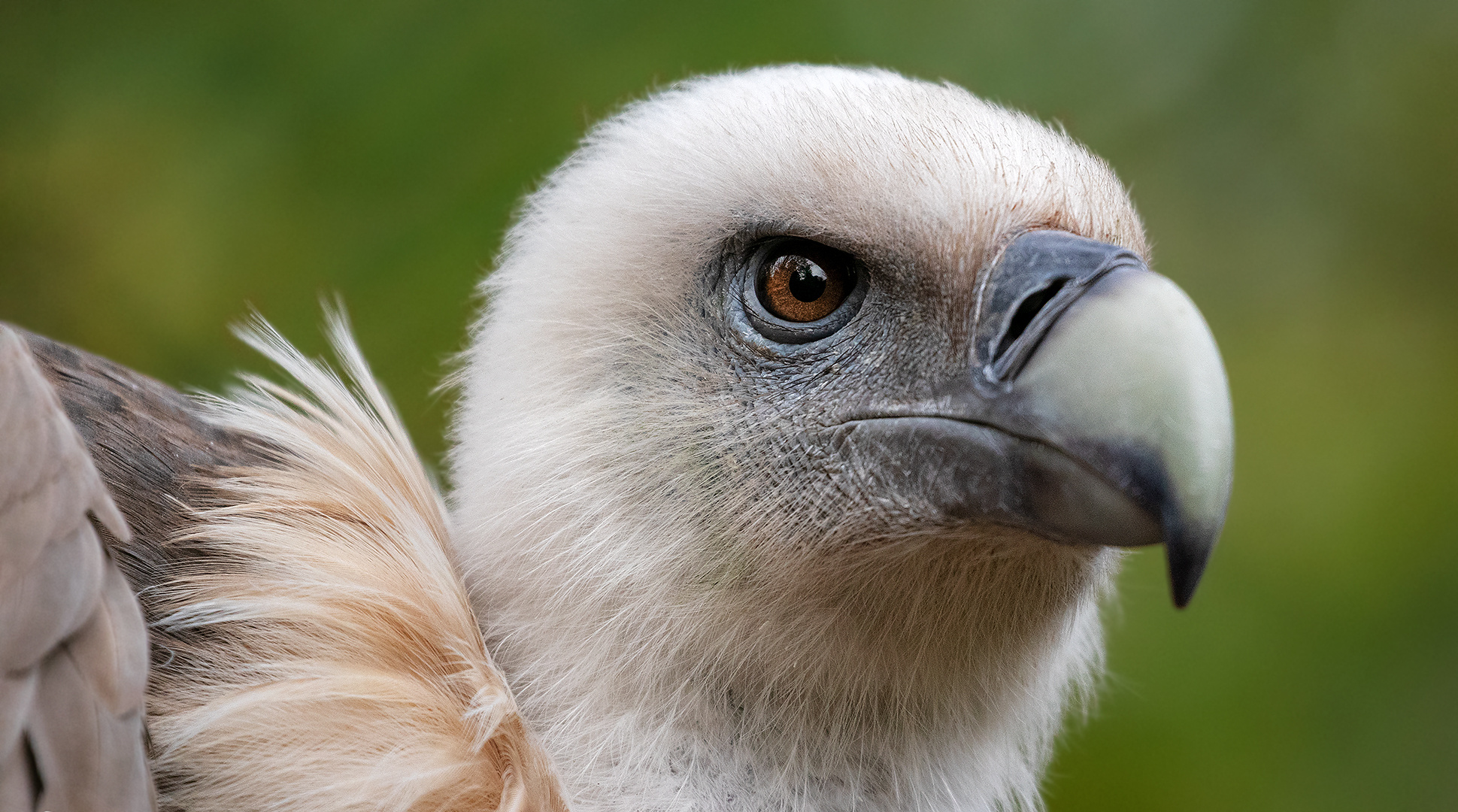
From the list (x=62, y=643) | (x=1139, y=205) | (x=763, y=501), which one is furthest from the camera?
(x=1139, y=205)

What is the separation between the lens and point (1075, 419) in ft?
3.64

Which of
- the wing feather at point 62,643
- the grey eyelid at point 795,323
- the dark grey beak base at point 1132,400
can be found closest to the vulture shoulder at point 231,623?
the wing feather at point 62,643

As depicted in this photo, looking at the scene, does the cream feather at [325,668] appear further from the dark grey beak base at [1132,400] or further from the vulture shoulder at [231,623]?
the dark grey beak base at [1132,400]

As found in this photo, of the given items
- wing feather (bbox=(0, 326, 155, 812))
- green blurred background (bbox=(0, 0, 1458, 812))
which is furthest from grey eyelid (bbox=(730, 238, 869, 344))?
green blurred background (bbox=(0, 0, 1458, 812))

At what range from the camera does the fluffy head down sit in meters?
1.30

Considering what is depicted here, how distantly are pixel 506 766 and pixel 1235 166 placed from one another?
228 cm

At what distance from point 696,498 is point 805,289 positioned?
0.26 m

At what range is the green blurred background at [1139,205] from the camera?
236 centimetres

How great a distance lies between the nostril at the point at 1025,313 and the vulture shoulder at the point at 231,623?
2.02 ft

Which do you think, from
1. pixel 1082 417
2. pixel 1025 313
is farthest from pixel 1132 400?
pixel 1025 313

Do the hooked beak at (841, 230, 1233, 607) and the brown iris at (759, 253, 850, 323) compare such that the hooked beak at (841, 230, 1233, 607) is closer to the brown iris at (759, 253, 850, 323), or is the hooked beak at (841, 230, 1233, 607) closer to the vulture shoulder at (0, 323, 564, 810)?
the brown iris at (759, 253, 850, 323)

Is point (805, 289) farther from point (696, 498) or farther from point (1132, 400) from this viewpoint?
point (1132, 400)

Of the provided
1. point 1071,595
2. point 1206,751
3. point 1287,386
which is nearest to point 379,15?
point 1071,595

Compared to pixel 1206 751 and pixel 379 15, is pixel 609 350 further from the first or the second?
pixel 1206 751
